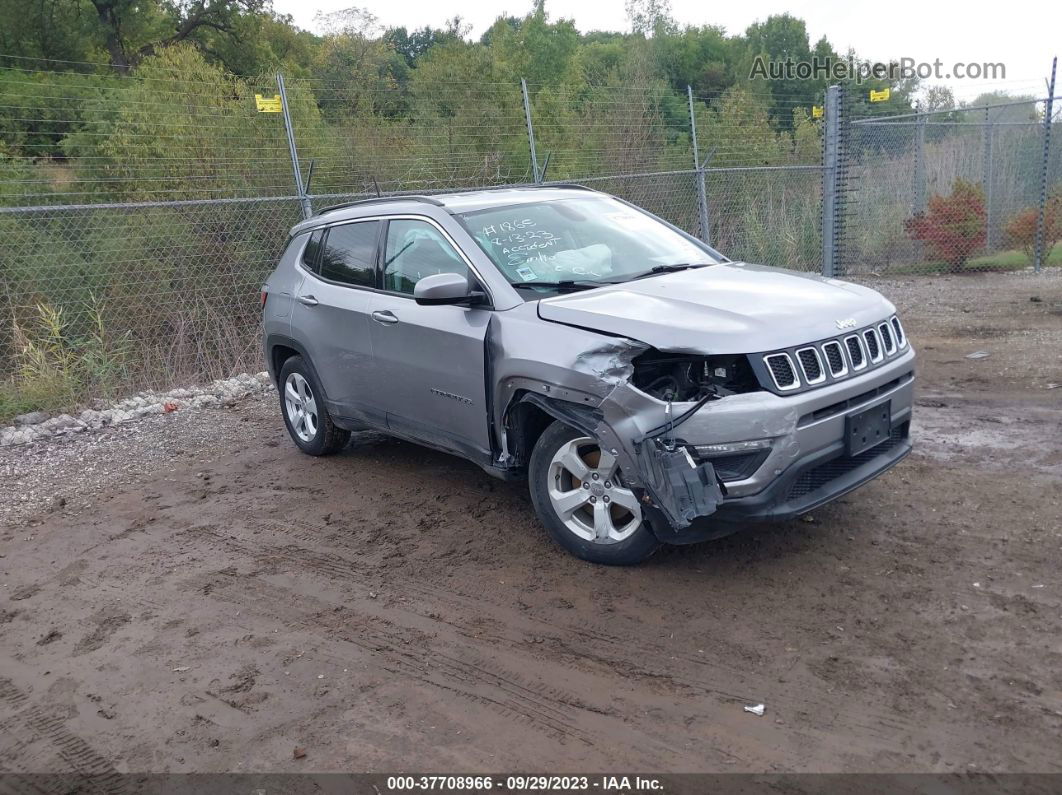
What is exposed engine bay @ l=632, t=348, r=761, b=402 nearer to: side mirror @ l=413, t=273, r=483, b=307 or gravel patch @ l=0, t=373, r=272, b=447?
side mirror @ l=413, t=273, r=483, b=307

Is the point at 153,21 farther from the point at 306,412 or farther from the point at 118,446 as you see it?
the point at 306,412

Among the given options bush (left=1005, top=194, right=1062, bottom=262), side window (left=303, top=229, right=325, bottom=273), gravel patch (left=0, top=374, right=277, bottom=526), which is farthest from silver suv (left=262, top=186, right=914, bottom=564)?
bush (left=1005, top=194, right=1062, bottom=262)

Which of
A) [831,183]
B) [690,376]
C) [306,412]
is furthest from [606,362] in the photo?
[831,183]

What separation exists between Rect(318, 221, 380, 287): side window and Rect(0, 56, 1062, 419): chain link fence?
2.84 meters

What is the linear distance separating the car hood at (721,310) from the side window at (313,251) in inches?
94.8

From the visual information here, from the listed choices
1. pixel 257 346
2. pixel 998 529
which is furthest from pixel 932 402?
pixel 257 346

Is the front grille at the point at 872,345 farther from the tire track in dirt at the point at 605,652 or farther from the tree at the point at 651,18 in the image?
the tree at the point at 651,18

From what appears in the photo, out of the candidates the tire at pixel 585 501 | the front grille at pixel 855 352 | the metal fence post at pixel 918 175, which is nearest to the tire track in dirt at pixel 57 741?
the tire at pixel 585 501

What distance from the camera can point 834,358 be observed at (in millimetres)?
4199

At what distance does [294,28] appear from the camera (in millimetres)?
33344

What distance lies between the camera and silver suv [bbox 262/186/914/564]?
3951mm

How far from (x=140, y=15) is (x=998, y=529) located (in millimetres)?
30292

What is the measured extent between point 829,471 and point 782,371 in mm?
616

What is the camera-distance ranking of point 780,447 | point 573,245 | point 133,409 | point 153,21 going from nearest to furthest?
point 780,447
point 573,245
point 133,409
point 153,21
